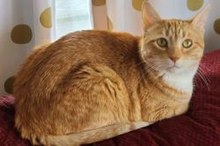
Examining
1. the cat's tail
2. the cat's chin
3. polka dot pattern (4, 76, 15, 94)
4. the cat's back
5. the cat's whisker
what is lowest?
the cat's tail

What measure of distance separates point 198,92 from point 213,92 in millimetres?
53

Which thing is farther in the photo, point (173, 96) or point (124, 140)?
point (173, 96)

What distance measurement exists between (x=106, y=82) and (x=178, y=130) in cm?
27

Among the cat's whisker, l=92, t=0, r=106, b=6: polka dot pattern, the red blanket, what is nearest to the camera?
the red blanket

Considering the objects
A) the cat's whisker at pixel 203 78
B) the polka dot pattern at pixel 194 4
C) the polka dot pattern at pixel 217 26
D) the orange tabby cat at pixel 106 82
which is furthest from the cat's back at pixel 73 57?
the polka dot pattern at pixel 217 26

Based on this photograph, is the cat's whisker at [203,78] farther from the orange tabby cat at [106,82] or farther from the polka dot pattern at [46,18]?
the polka dot pattern at [46,18]

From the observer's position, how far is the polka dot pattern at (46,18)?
1480mm

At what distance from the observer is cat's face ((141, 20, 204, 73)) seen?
3.91 ft

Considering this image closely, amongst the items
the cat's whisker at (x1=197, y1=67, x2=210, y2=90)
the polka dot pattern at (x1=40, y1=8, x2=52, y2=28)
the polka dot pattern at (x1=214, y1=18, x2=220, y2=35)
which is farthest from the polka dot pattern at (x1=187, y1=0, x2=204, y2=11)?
the polka dot pattern at (x1=40, y1=8, x2=52, y2=28)

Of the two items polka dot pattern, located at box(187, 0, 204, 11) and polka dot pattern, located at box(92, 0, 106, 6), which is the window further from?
polka dot pattern, located at box(187, 0, 204, 11)

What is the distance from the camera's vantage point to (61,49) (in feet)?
3.93

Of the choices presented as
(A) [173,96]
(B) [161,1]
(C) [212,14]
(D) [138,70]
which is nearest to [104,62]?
(D) [138,70]

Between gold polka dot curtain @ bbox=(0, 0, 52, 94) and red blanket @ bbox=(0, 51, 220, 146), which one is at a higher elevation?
gold polka dot curtain @ bbox=(0, 0, 52, 94)

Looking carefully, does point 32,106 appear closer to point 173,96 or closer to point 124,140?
point 124,140
